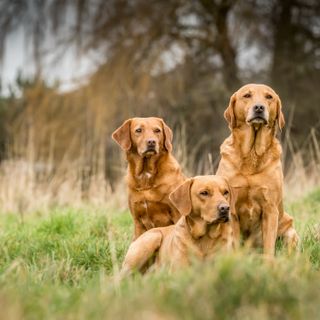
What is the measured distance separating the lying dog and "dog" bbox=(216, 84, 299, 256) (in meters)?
0.39

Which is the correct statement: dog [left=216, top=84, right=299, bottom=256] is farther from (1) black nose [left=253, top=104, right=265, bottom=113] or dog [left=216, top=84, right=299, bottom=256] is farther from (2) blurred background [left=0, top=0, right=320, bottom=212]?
(2) blurred background [left=0, top=0, right=320, bottom=212]

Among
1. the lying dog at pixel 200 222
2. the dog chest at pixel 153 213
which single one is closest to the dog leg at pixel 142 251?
the lying dog at pixel 200 222

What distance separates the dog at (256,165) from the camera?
20.6 ft

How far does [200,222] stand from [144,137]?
1.45m

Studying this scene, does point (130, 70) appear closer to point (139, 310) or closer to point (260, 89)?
point (260, 89)

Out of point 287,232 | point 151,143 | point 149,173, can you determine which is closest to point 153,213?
point 149,173

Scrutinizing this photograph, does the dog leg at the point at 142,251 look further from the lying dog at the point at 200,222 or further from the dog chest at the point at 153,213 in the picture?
the dog chest at the point at 153,213

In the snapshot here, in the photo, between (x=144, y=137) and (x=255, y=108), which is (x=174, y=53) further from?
(x=255, y=108)

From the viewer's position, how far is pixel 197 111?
17281 millimetres

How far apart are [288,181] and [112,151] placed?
4961 millimetres

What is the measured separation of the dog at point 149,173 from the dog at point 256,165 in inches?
27.8

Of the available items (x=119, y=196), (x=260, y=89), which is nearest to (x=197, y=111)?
(x=119, y=196)

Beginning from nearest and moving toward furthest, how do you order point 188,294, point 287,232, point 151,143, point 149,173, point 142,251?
point 188,294 < point 142,251 < point 287,232 < point 151,143 < point 149,173

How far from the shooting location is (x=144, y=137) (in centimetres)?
697
